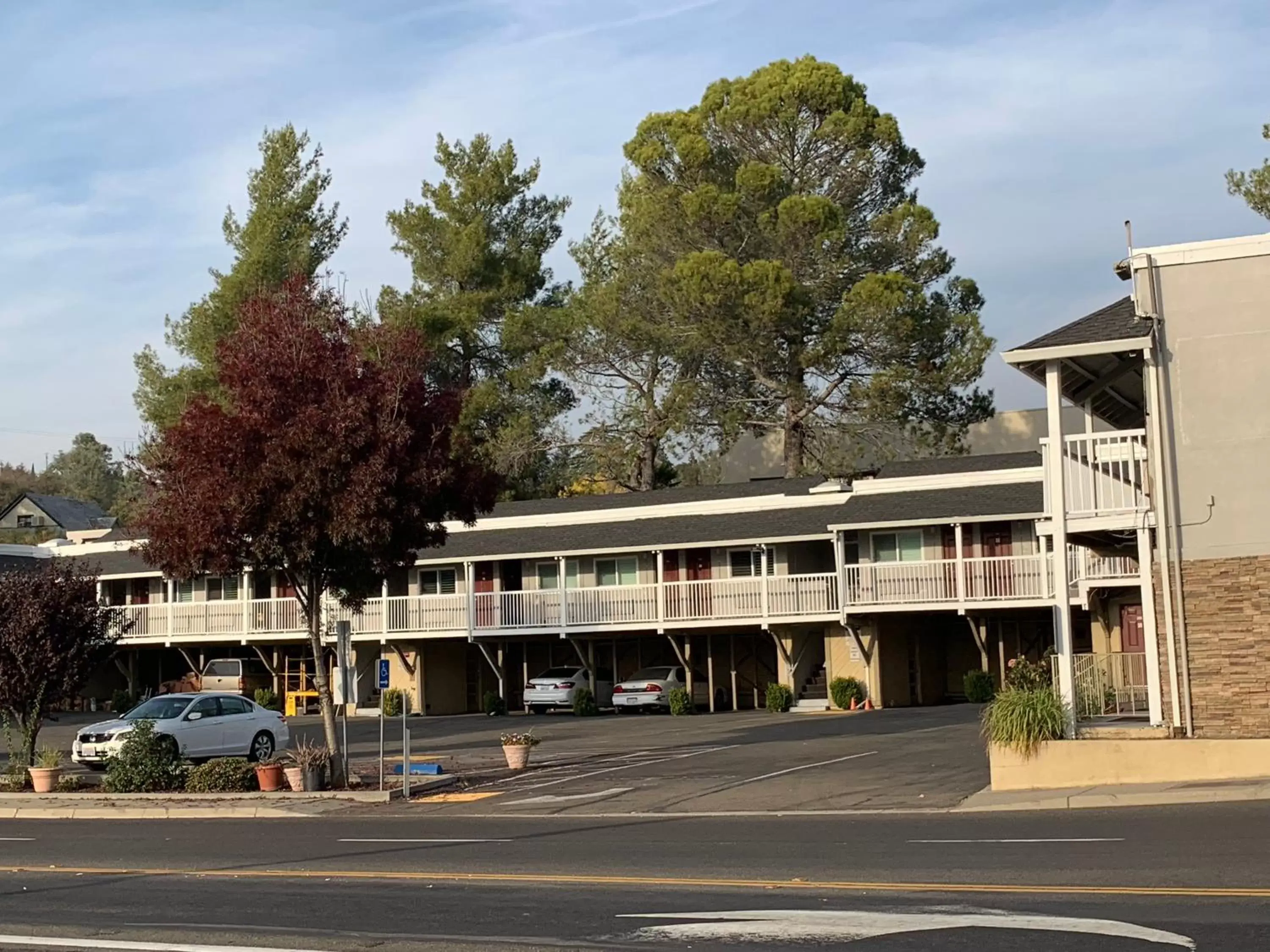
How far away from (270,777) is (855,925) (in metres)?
15.8

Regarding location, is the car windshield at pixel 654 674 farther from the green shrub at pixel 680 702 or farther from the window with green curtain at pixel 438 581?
the window with green curtain at pixel 438 581

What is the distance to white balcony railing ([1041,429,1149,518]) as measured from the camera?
2161 centimetres

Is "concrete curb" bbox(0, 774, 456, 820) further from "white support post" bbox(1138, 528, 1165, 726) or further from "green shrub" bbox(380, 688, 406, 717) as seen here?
"green shrub" bbox(380, 688, 406, 717)

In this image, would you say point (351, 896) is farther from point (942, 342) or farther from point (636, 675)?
point (942, 342)

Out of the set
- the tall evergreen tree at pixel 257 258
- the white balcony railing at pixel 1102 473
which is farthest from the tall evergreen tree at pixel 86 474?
the white balcony railing at pixel 1102 473

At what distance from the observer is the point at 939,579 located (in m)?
38.4

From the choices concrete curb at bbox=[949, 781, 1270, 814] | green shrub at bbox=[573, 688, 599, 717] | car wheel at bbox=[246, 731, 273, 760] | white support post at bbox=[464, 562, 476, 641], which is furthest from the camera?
white support post at bbox=[464, 562, 476, 641]

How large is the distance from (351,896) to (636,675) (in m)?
30.8

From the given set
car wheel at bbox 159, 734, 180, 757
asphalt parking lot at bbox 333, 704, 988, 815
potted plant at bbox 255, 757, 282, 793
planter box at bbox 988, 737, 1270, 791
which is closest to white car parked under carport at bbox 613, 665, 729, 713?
asphalt parking lot at bbox 333, 704, 988, 815

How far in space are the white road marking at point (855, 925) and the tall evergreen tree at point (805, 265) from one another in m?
39.9

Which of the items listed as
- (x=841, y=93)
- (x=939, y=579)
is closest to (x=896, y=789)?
(x=939, y=579)

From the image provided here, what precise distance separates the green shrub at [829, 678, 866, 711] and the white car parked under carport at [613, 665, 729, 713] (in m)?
Result: 4.50

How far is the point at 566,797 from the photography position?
903 inches

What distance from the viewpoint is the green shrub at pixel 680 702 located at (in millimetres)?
41844
